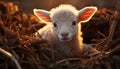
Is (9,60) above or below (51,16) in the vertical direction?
below

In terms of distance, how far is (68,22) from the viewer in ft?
25.4

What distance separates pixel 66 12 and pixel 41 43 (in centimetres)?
100

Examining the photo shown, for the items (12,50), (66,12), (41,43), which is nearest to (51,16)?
(66,12)

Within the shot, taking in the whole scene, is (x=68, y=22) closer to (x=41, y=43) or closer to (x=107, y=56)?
(x=41, y=43)

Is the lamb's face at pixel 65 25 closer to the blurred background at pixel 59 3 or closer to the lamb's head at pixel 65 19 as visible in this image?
the lamb's head at pixel 65 19

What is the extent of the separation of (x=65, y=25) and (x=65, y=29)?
0.46ft

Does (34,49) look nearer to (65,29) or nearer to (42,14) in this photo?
(65,29)

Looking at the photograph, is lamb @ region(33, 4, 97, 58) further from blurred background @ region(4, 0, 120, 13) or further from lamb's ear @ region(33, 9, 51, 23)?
blurred background @ region(4, 0, 120, 13)

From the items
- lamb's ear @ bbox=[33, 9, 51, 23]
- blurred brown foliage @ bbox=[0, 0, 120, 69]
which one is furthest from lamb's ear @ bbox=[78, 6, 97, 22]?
lamb's ear @ bbox=[33, 9, 51, 23]

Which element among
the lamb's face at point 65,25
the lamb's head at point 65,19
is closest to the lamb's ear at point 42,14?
the lamb's head at point 65,19

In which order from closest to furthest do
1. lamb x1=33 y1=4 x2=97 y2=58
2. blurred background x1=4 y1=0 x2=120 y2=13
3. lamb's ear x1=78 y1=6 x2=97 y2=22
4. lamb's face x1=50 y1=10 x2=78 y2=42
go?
1. lamb's face x1=50 y1=10 x2=78 y2=42
2. lamb x1=33 y1=4 x2=97 y2=58
3. lamb's ear x1=78 y1=6 x2=97 y2=22
4. blurred background x1=4 y1=0 x2=120 y2=13

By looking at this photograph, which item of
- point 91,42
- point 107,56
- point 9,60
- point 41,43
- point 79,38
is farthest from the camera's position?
point 91,42

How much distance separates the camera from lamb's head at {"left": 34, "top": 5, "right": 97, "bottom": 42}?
7520mm

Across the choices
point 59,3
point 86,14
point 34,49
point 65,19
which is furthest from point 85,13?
point 59,3
